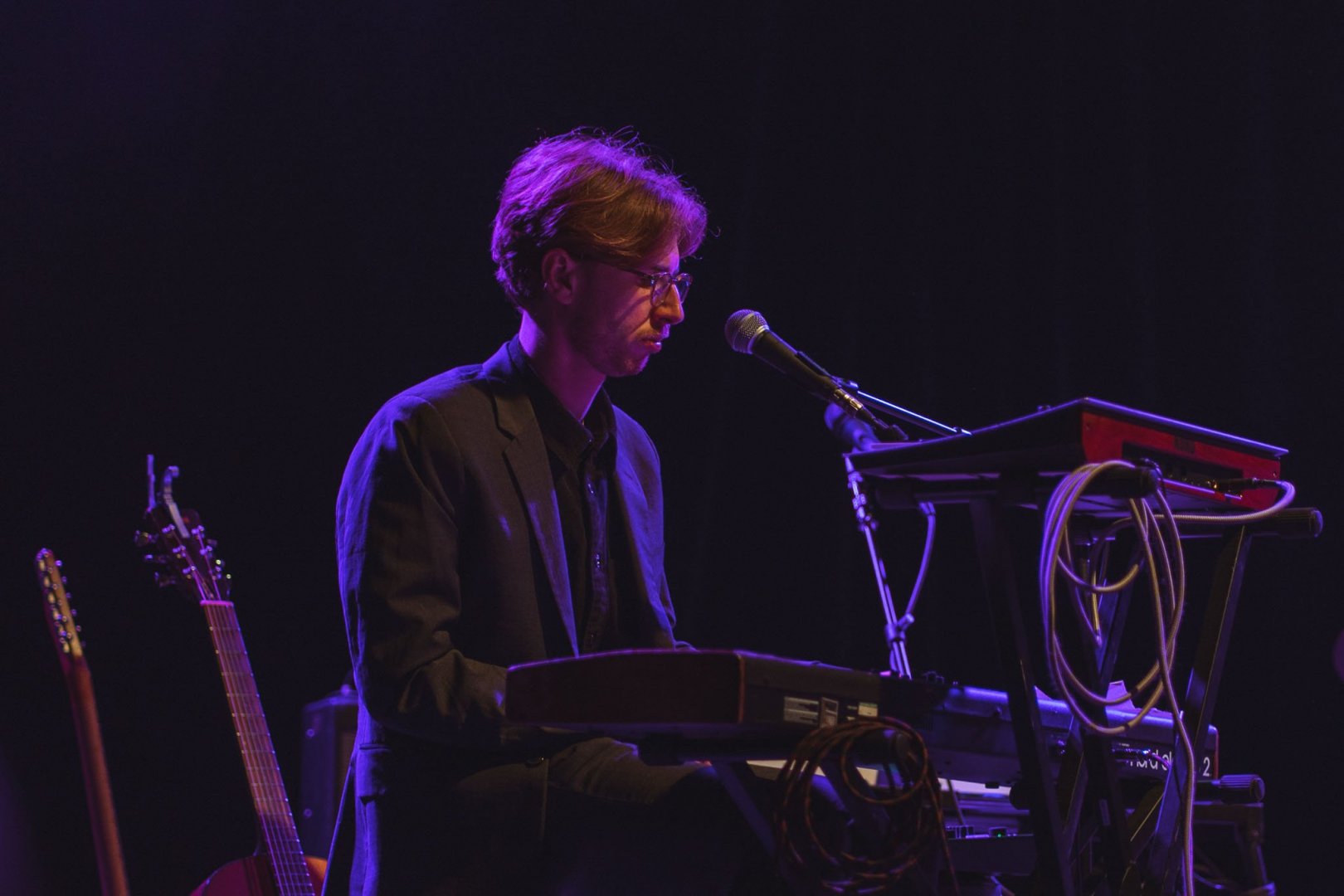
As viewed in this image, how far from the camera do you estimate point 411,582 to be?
191cm

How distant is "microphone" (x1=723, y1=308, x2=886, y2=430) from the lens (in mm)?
2035

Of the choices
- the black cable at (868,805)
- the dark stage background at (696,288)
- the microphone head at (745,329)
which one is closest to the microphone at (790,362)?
the microphone head at (745,329)

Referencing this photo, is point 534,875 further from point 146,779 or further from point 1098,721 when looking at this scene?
point 146,779

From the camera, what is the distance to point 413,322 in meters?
4.16

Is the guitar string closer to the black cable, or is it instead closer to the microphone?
the microphone

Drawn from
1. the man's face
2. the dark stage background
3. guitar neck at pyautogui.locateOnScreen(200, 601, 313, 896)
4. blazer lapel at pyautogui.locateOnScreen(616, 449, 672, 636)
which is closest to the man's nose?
the man's face

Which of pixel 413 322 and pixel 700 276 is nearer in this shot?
pixel 413 322

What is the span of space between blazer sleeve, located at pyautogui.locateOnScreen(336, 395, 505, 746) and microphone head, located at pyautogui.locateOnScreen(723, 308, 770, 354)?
0.54 metres

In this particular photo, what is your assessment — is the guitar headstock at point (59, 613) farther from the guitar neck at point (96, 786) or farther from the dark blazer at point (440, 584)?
the dark blazer at point (440, 584)

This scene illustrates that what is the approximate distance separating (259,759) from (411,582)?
1.36m

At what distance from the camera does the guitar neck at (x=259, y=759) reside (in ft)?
9.41

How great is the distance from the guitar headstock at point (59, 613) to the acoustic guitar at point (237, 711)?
0.81 feet

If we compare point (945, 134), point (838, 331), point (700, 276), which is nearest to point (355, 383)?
point (700, 276)

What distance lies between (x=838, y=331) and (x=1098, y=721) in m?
2.82
